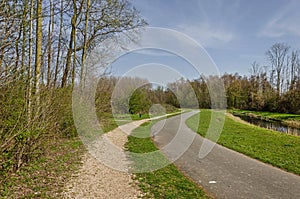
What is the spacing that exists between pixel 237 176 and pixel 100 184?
3587 millimetres

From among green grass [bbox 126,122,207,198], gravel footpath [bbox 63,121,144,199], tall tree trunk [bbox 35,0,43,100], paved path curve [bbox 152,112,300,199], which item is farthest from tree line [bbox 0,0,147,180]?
paved path curve [bbox 152,112,300,199]

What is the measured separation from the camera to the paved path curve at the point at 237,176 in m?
5.21

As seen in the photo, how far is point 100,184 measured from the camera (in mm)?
5500

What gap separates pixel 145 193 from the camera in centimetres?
505

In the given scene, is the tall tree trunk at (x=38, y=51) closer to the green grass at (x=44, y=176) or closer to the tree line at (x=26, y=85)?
the tree line at (x=26, y=85)

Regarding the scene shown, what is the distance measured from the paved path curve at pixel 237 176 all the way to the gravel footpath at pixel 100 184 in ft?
5.77

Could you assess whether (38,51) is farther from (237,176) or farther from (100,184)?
(237,176)

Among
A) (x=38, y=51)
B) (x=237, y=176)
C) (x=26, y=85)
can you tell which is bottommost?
(x=237, y=176)

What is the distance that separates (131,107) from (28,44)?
2343 cm

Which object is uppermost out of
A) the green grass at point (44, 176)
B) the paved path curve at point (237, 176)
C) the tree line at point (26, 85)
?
the tree line at point (26, 85)

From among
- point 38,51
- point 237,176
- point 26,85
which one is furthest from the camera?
point 38,51

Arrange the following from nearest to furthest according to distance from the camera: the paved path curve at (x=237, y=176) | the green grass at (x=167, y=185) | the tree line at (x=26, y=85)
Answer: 1. the tree line at (x=26, y=85)
2. the green grass at (x=167, y=185)
3. the paved path curve at (x=237, y=176)

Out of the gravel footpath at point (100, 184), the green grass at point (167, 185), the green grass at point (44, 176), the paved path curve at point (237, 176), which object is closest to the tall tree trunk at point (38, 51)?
the green grass at point (44, 176)

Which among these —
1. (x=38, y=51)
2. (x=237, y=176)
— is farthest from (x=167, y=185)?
(x=38, y=51)
